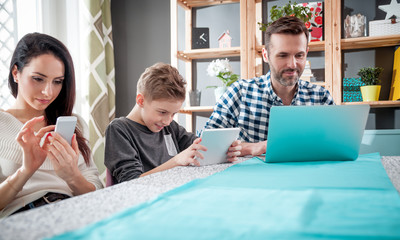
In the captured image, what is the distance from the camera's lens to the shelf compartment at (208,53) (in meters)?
2.70

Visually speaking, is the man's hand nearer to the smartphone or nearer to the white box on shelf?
the smartphone

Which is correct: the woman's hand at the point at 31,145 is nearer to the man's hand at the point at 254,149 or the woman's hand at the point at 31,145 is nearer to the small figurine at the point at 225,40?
the man's hand at the point at 254,149

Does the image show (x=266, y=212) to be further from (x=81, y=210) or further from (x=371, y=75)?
(x=371, y=75)

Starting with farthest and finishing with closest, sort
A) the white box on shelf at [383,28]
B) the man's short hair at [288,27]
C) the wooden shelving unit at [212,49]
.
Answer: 1. the wooden shelving unit at [212,49]
2. the white box on shelf at [383,28]
3. the man's short hair at [288,27]

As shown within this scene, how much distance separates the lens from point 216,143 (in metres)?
1.02

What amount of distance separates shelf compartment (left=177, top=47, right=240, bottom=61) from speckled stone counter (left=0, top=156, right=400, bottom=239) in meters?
2.09

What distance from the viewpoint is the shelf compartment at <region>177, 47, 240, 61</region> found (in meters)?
2.70

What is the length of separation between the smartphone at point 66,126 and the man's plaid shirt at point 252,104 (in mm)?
854

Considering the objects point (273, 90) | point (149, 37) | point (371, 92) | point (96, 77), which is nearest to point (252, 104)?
point (273, 90)

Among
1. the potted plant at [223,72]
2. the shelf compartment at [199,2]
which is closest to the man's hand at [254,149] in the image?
the potted plant at [223,72]

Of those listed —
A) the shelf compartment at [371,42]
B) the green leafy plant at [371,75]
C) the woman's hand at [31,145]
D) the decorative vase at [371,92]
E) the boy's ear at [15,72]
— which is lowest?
the woman's hand at [31,145]

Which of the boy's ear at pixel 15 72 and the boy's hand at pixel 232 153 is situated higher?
the boy's ear at pixel 15 72

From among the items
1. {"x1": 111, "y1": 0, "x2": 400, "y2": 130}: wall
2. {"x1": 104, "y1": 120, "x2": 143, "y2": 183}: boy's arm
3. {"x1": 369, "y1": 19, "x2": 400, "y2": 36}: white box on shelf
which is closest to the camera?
{"x1": 104, "y1": 120, "x2": 143, "y2": 183}: boy's arm

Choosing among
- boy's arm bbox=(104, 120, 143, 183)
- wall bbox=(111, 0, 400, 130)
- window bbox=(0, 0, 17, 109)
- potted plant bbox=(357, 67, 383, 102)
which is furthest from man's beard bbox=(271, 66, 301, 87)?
window bbox=(0, 0, 17, 109)
